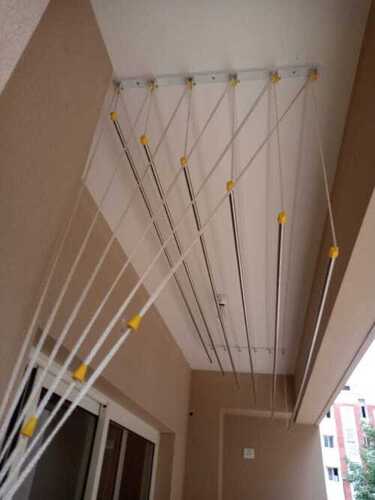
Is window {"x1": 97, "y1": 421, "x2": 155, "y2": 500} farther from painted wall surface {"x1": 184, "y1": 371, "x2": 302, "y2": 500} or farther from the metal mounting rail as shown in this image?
the metal mounting rail

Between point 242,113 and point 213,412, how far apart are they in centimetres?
467

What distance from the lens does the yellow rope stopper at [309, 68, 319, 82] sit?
6.02 ft

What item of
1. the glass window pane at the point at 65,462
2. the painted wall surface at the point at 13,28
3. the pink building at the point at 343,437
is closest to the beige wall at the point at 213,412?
the pink building at the point at 343,437

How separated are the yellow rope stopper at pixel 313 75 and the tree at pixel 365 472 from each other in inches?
274

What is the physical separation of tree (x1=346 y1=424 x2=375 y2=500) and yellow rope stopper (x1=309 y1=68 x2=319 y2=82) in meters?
6.95

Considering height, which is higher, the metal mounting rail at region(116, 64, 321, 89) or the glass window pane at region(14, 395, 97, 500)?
the metal mounting rail at region(116, 64, 321, 89)

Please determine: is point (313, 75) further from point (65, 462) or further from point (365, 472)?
point (365, 472)

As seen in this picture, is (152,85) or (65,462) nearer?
(152,85)

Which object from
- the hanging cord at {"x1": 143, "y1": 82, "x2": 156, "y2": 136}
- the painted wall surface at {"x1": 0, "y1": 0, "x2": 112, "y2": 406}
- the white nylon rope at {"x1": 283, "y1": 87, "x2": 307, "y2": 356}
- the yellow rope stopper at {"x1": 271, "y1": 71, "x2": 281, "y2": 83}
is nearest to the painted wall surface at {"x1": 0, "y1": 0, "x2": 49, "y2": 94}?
the painted wall surface at {"x1": 0, "y1": 0, "x2": 112, "y2": 406}

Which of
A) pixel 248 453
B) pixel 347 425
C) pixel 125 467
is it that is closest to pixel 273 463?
pixel 248 453

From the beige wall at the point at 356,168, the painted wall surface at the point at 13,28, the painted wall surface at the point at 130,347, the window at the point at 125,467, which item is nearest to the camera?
the painted wall surface at the point at 13,28

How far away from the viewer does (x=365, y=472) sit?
7188 mm

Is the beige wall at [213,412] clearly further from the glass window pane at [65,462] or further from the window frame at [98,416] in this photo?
the glass window pane at [65,462]

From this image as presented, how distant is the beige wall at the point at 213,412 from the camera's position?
5.31 meters
